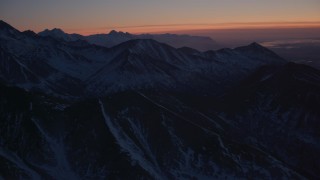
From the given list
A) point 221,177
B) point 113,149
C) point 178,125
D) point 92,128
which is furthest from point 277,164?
point 92,128

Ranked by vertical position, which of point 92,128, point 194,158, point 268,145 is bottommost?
point 268,145

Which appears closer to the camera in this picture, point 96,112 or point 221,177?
point 221,177

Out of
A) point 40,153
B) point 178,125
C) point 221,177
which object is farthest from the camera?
point 178,125

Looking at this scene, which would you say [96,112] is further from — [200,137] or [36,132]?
[200,137]

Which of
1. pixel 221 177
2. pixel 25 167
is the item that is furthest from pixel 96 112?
pixel 221 177

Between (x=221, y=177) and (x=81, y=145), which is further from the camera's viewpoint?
(x=81, y=145)

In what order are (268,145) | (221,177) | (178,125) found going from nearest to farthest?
(221,177) < (178,125) < (268,145)

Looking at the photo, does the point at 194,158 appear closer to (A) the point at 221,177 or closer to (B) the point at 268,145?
(A) the point at 221,177

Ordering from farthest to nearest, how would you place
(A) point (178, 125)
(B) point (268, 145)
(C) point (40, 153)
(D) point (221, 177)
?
(B) point (268, 145) → (A) point (178, 125) → (C) point (40, 153) → (D) point (221, 177)

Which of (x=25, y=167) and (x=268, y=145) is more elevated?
(x=25, y=167)
